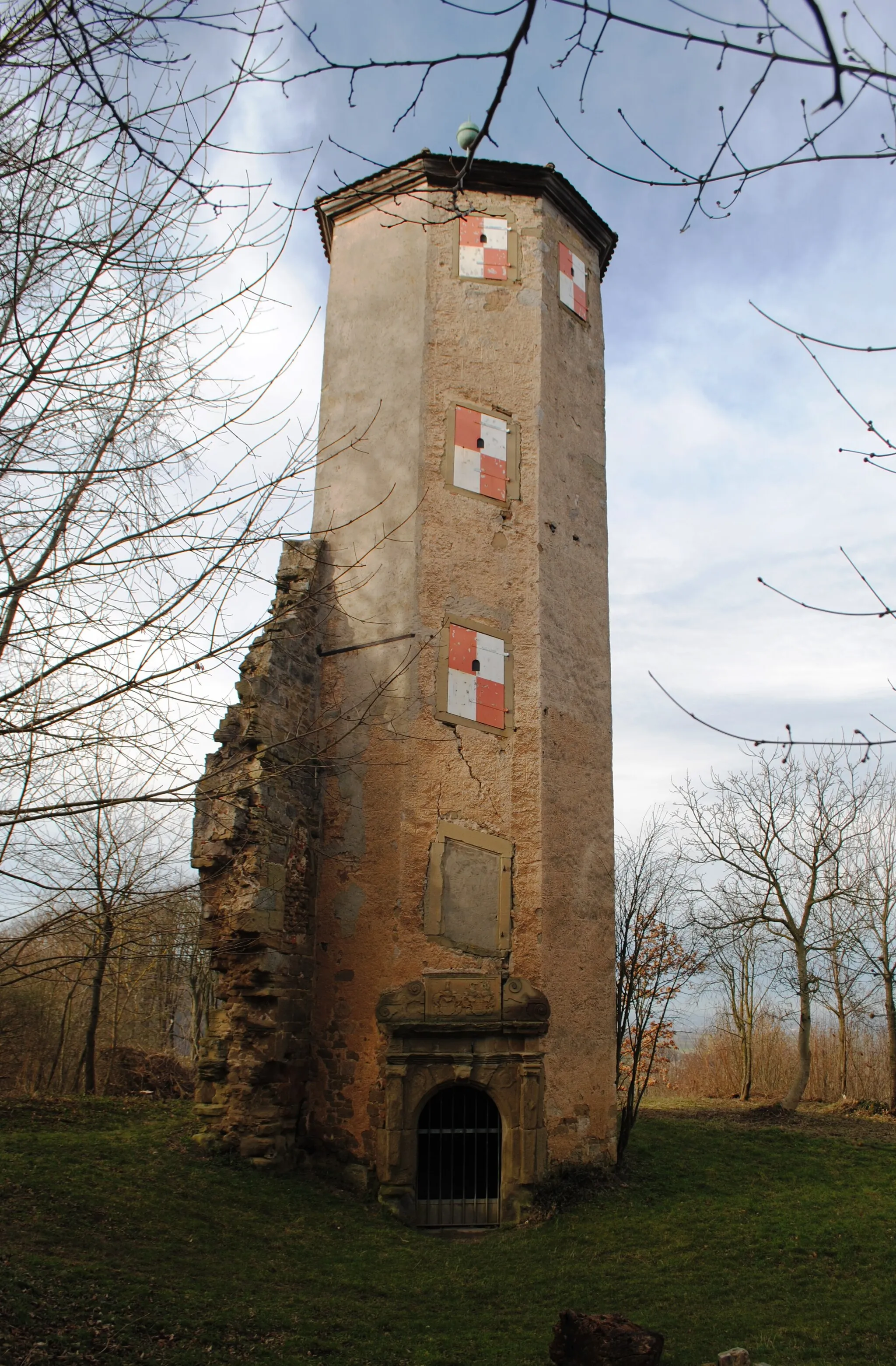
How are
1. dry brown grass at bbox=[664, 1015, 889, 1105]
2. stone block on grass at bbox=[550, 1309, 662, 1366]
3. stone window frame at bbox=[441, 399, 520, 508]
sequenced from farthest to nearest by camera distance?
dry brown grass at bbox=[664, 1015, 889, 1105]
stone window frame at bbox=[441, 399, 520, 508]
stone block on grass at bbox=[550, 1309, 662, 1366]

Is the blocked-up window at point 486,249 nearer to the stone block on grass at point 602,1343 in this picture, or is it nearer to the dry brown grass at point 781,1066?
the stone block on grass at point 602,1343

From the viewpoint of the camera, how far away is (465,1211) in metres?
9.41

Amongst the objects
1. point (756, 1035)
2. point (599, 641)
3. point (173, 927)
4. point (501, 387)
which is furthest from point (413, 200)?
point (756, 1035)

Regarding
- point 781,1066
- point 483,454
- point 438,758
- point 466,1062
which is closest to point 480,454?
point 483,454

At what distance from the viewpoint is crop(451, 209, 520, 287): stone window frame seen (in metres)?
12.5

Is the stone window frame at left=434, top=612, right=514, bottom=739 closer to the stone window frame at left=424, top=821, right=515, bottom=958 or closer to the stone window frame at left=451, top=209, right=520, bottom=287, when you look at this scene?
the stone window frame at left=424, top=821, right=515, bottom=958

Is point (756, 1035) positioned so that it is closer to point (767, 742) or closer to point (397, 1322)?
point (397, 1322)

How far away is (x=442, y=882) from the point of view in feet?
33.3

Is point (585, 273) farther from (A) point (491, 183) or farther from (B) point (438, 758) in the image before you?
(B) point (438, 758)

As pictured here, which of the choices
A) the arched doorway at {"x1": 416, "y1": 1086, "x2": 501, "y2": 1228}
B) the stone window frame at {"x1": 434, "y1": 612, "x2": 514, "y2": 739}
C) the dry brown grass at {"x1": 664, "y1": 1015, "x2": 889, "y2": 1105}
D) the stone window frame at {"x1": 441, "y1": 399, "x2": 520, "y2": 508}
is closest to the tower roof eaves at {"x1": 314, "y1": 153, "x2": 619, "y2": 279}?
the stone window frame at {"x1": 441, "y1": 399, "x2": 520, "y2": 508}

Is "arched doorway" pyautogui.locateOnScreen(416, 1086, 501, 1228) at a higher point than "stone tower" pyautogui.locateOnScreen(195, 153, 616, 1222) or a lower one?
lower

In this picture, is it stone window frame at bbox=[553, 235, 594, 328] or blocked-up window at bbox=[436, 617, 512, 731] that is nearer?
blocked-up window at bbox=[436, 617, 512, 731]

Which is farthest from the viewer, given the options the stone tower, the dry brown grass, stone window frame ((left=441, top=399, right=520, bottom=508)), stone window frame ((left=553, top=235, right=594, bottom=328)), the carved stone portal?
the dry brown grass

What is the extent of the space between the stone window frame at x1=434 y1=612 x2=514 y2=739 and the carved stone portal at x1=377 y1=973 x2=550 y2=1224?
2532 millimetres
